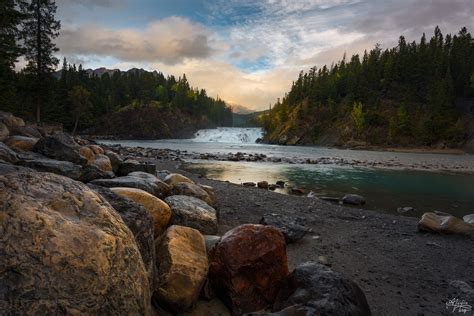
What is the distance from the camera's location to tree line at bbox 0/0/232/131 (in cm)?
3281

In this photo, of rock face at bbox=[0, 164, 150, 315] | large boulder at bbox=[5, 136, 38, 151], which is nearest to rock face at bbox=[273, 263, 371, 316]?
rock face at bbox=[0, 164, 150, 315]

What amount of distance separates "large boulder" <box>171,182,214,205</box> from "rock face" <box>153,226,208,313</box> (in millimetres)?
3040

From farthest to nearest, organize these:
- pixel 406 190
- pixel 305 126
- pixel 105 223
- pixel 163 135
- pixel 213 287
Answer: pixel 163 135
pixel 305 126
pixel 406 190
pixel 213 287
pixel 105 223

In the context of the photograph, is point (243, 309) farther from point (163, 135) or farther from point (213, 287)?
point (163, 135)

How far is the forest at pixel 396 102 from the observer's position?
76.6m

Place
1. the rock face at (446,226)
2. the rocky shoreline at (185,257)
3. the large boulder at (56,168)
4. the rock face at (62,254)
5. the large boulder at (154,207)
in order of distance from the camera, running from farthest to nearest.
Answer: the rock face at (446,226)
the large boulder at (56,168)
the large boulder at (154,207)
the rocky shoreline at (185,257)
the rock face at (62,254)

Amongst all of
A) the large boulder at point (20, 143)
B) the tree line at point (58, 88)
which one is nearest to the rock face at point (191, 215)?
the large boulder at point (20, 143)

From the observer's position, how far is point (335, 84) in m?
111

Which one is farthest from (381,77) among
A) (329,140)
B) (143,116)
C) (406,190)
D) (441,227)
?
(441,227)

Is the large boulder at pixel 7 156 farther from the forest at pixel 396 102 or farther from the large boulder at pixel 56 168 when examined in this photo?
the forest at pixel 396 102

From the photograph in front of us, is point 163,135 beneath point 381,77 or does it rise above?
beneath

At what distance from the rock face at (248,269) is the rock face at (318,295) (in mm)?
186

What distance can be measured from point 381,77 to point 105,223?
114m

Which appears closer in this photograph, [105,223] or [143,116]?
[105,223]
